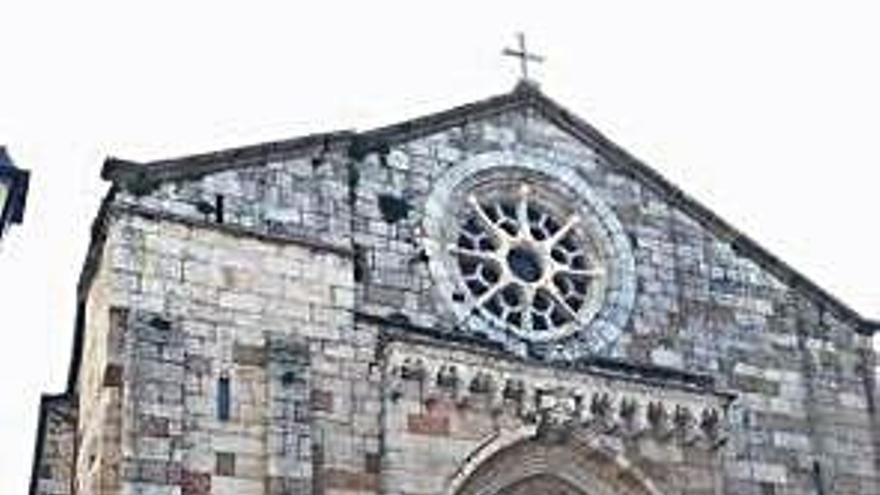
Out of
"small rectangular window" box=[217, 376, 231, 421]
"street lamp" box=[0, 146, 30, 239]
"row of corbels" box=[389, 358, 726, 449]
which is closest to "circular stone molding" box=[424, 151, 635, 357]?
"row of corbels" box=[389, 358, 726, 449]

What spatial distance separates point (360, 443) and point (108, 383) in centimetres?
259

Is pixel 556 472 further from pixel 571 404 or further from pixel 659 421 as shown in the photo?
pixel 659 421

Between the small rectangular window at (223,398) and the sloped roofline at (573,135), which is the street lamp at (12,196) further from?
the sloped roofline at (573,135)

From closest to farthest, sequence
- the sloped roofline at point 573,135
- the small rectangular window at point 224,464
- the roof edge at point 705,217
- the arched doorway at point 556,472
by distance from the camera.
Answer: the small rectangular window at point 224,464 < the arched doorway at point 556,472 < the sloped roofline at point 573,135 < the roof edge at point 705,217

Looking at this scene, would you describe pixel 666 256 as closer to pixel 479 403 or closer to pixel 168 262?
pixel 479 403

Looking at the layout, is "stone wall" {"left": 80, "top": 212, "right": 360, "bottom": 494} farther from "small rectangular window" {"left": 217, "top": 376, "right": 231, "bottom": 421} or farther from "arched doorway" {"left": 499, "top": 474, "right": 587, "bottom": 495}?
"arched doorway" {"left": 499, "top": 474, "right": 587, "bottom": 495}

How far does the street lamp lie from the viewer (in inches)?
347

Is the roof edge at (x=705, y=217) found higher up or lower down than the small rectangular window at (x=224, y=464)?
higher up

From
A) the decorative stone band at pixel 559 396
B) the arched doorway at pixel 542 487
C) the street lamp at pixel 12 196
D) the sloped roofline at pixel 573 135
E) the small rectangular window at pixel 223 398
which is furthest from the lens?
the sloped roofline at pixel 573 135

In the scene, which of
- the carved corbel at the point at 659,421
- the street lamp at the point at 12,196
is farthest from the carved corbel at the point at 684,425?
the street lamp at the point at 12,196

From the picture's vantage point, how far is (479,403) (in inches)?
659

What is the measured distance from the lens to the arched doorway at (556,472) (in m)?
16.7

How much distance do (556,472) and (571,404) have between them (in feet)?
2.45

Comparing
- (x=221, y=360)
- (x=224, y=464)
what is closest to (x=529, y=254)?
(x=221, y=360)
